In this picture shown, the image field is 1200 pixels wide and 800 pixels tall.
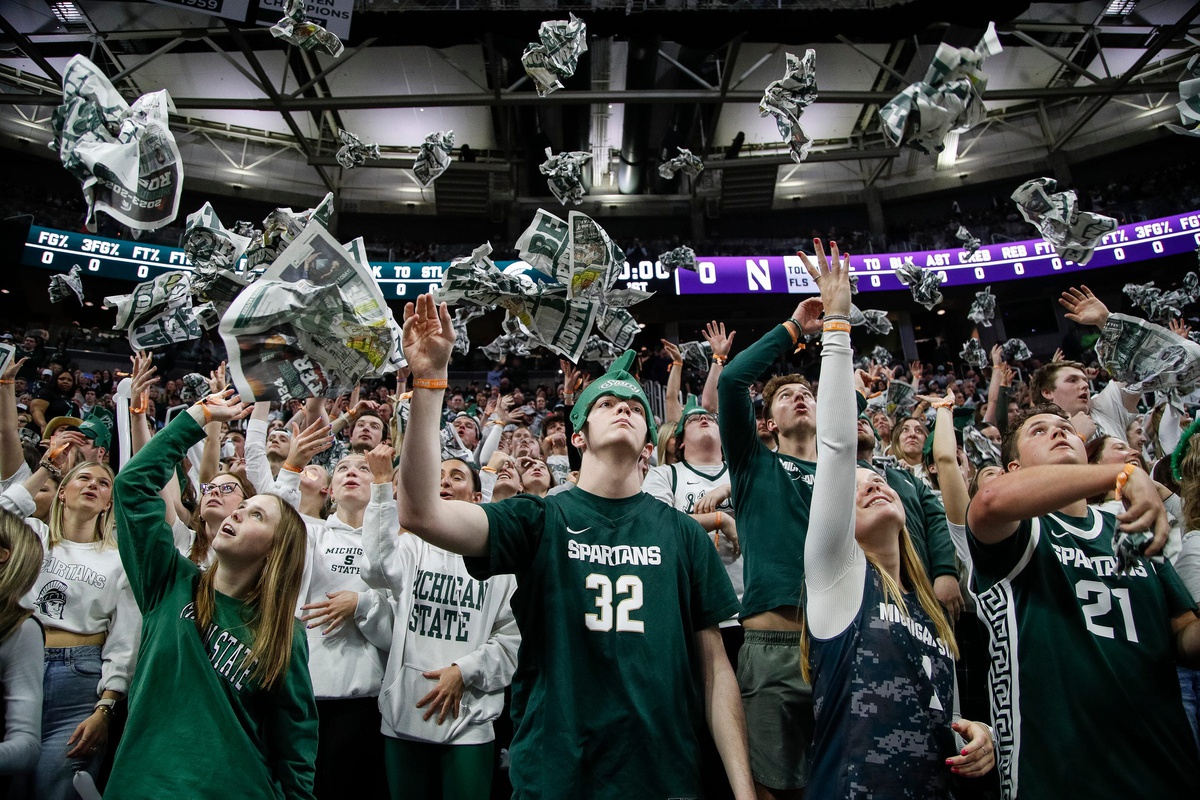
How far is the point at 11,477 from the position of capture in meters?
3.26

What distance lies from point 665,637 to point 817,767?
1.65ft

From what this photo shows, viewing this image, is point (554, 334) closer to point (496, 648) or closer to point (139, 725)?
point (496, 648)

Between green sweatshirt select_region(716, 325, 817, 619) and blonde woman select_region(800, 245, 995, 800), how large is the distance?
400 millimetres

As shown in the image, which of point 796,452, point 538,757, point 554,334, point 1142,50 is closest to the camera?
point 538,757

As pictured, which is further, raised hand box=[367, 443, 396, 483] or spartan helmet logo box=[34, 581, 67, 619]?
spartan helmet logo box=[34, 581, 67, 619]

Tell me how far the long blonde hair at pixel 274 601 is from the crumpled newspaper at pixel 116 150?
1.22m

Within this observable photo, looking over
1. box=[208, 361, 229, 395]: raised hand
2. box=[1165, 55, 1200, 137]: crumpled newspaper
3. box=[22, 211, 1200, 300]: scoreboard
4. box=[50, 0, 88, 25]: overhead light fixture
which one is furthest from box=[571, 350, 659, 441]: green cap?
box=[50, 0, 88, 25]: overhead light fixture

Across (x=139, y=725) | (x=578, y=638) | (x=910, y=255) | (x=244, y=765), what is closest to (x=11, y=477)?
(x=139, y=725)

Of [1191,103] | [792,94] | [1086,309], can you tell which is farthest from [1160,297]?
[792,94]

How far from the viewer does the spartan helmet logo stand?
9.27ft

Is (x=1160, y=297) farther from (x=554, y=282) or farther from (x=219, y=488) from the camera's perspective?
(x=219, y=488)

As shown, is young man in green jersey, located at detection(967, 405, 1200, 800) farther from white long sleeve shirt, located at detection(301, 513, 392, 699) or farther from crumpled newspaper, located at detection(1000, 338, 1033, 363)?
crumpled newspaper, located at detection(1000, 338, 1033, 363)

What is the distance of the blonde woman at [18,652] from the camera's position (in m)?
2.30

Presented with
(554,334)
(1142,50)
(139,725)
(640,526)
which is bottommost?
(139,725)
